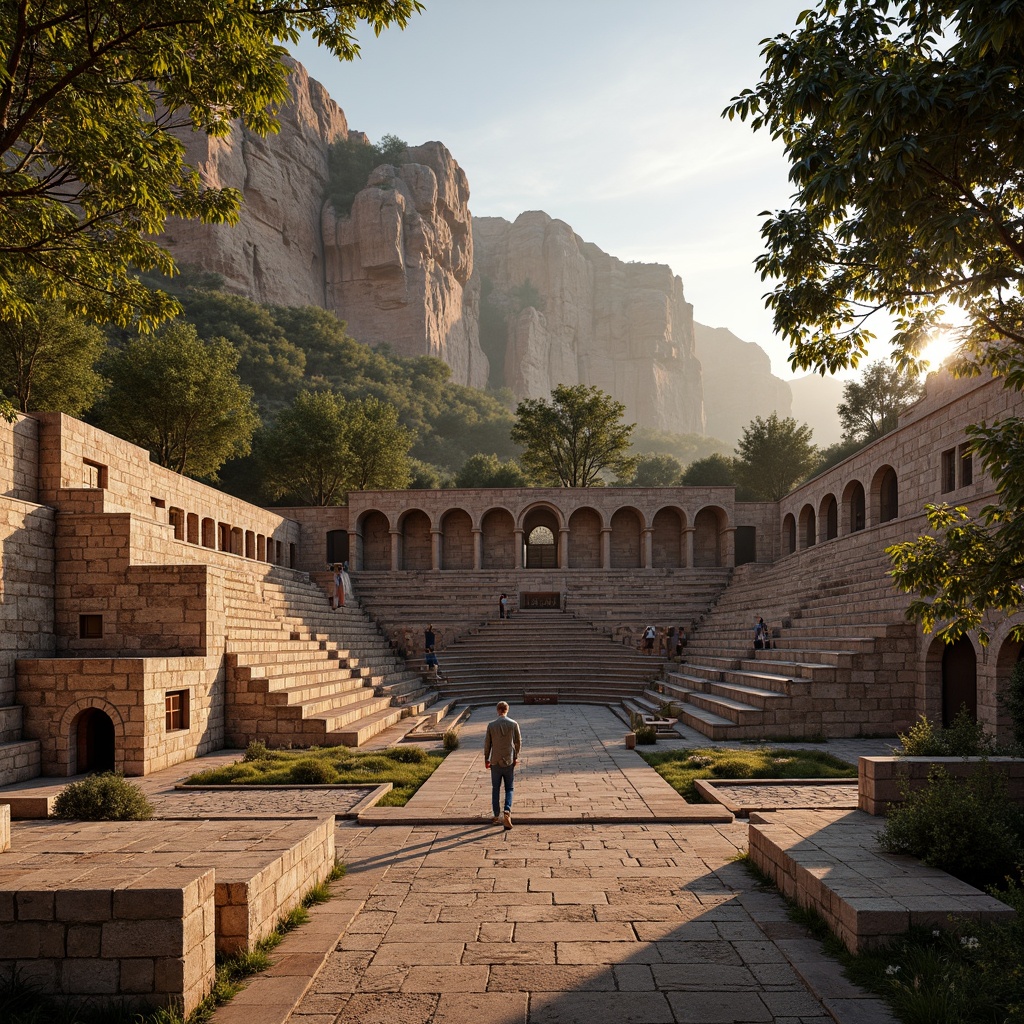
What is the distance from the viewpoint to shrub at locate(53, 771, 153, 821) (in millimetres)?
9195

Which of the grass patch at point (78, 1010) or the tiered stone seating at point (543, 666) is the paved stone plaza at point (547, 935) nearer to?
the grass patch at point (78, 1010)

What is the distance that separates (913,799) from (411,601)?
26.5 meters

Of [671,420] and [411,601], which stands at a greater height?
[671,420]

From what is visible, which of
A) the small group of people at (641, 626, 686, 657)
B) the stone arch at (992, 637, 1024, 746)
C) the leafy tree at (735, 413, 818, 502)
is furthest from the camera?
the leafy tree at (735, 413, 818, 502)

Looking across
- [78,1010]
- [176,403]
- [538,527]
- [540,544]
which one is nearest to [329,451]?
[176,403]

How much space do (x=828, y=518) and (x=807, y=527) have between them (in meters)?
3.29

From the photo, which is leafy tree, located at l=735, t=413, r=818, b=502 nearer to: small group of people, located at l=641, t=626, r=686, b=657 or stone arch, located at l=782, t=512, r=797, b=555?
stone arch, located at l=782, t=512, r=797, b=555

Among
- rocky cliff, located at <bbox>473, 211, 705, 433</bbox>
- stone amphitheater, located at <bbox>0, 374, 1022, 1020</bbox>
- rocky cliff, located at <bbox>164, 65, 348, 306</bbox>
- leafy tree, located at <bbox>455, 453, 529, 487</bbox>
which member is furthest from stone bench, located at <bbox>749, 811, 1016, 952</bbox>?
rocky cliff, located at <bbox>473, 211, 705, 433</bbox>

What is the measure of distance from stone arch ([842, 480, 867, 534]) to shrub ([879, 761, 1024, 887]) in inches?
867

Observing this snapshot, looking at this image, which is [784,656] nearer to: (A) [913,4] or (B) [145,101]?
(A) [913,4]

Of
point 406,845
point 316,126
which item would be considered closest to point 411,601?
point 406,845

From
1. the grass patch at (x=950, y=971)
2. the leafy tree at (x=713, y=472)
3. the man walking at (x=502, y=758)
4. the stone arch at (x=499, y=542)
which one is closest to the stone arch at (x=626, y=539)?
the stone arch at (x=499, y=542)

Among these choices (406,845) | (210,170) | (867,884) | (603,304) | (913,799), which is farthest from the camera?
(603,304)

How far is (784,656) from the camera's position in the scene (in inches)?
750
